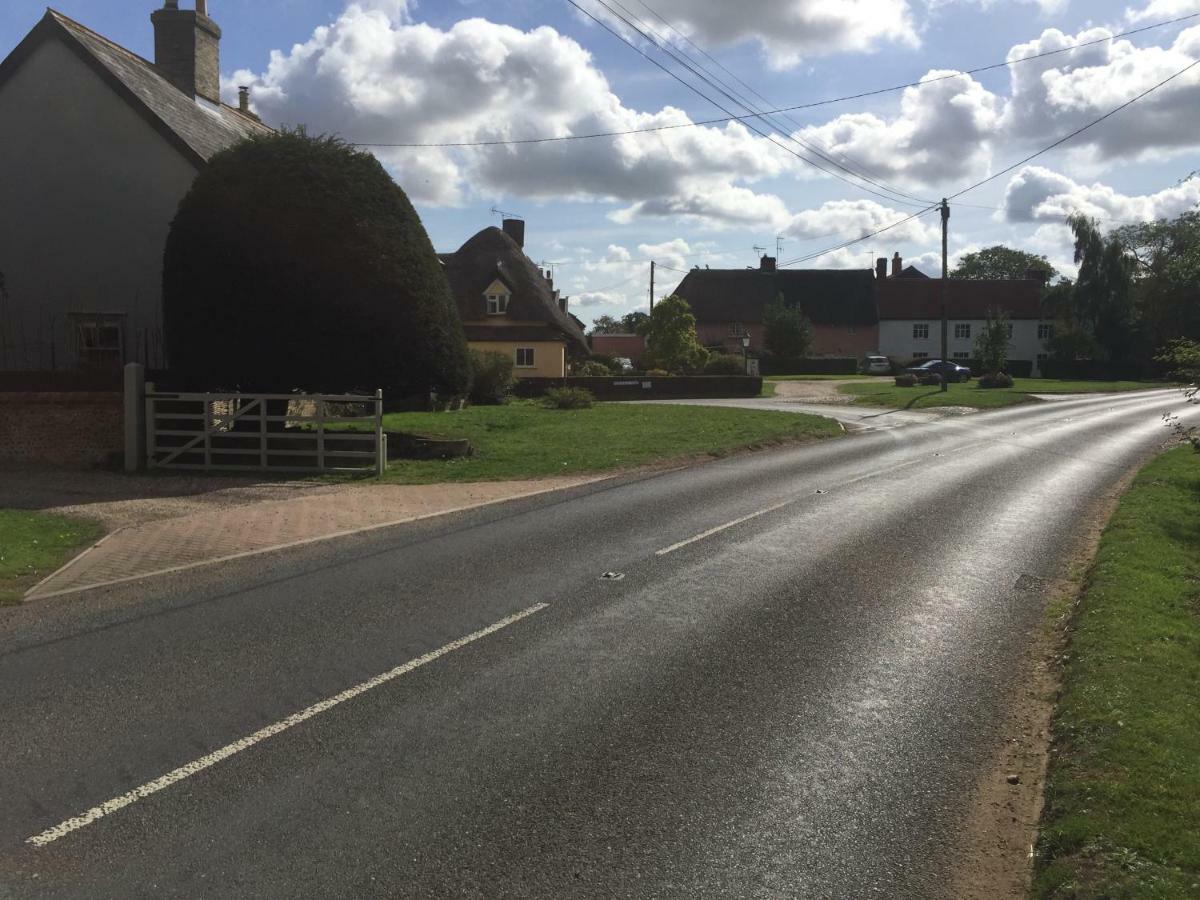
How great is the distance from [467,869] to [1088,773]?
3.06 meters

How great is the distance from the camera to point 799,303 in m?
82.1

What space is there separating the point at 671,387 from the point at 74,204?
27.5 metres

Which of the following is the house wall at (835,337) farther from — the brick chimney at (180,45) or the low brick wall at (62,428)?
the low brick wall at (62,428)

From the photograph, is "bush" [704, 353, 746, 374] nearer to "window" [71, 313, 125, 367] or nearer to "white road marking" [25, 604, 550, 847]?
"window" [71, 313, 125, 367]

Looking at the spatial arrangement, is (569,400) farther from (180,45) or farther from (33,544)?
(33,544)

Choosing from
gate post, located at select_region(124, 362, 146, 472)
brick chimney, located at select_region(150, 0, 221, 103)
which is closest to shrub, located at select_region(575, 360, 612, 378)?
brick chimney, located at select_region(150, 0, 221, 103)

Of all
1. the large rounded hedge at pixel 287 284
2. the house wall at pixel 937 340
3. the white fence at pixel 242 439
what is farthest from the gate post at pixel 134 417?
the house wall at pixel 937 340

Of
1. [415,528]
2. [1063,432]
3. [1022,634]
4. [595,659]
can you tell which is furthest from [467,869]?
[1063,432]

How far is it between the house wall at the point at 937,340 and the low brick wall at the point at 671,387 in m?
40.2

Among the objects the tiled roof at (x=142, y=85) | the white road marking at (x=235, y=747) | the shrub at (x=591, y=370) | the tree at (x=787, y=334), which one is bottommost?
the white road marking at (x=235, y=747)

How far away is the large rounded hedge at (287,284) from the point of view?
1767 cm

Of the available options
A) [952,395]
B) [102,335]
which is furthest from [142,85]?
[952,395]

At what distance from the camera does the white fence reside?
17.0 m

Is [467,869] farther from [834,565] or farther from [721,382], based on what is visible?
[721,382]
